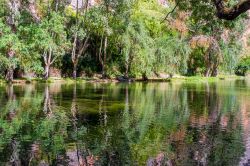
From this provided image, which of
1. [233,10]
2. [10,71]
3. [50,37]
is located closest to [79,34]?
[50,37]

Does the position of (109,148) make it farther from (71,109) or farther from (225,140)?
(71,109)

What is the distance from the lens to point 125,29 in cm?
5716

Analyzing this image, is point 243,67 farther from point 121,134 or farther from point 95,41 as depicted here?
point 121,134

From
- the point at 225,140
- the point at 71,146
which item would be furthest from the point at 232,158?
the point at 71,146

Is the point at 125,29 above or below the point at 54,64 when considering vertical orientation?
above

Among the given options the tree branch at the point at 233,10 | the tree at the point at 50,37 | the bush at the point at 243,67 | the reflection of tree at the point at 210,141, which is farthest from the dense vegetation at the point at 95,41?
the tree branch at the point at 233,10

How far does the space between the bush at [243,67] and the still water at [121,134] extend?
71.1 meters

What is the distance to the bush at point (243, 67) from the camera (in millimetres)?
97463

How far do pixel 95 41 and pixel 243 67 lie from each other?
151 feet

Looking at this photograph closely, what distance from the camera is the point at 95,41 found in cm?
6291

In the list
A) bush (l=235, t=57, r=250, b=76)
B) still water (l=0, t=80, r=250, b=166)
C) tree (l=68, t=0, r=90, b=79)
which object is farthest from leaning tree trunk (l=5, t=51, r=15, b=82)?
bush (l=235, t=57, r=250, b=76)

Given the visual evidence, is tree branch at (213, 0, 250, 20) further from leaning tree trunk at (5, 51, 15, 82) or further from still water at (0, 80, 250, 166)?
leaning tree trunk at (5, 51, 15, 82)

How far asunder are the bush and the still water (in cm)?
7108

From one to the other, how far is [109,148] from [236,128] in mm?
7000
